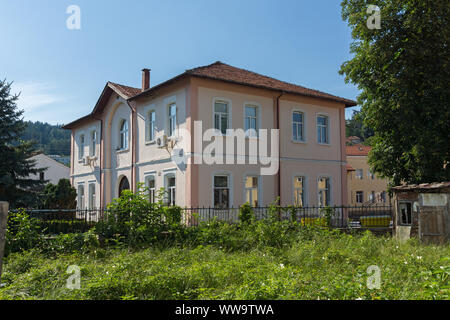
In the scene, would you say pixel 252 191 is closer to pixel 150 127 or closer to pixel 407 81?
pixel 150 127

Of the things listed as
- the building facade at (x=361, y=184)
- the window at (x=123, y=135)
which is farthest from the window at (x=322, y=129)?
the building facade at (x=361, y=184)

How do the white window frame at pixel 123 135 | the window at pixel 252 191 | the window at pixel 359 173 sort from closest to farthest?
1. the window at pixel 252 191
2. the white window frame at pixel 123 135
3. the window at pixel 359 173

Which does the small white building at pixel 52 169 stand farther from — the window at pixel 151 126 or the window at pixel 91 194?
the window at pixel 151 126

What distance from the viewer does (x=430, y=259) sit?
8.38 m

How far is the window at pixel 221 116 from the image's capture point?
715 inches

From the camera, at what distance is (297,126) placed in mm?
20859

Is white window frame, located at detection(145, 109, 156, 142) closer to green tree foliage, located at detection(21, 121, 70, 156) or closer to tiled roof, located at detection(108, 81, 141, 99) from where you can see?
tiled roof, located at detection(108, 81, 141, 99)

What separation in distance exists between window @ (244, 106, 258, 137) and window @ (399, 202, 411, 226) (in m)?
8.06

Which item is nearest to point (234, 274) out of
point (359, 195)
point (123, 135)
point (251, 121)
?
point (251, 121)

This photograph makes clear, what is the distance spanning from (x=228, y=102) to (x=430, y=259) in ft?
38.5

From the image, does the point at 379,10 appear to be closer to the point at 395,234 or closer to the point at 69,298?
the point at 395,234

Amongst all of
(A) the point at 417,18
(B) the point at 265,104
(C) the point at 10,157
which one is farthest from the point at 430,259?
(C) the point at 10,157

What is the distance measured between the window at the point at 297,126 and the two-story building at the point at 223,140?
5 cm

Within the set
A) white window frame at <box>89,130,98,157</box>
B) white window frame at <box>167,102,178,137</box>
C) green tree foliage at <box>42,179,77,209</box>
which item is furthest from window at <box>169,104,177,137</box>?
white window frame at <box>89,130,98,157</box>
